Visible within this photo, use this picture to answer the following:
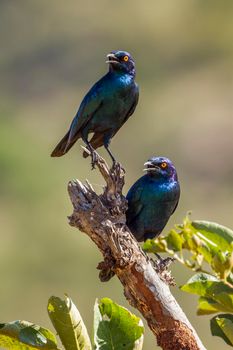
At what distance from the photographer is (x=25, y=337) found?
5.06 metres

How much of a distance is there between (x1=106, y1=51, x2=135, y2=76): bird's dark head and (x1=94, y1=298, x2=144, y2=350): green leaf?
4877mm

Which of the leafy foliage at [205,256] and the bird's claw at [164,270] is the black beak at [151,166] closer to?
the bird's claw at [164,270]

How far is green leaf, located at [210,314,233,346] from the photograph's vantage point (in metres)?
4.80

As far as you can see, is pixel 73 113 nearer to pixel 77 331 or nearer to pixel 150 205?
pixel 150 205

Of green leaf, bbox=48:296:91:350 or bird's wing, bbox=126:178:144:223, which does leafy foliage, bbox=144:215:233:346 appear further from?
bird's wing, bbox=126:178:144:223

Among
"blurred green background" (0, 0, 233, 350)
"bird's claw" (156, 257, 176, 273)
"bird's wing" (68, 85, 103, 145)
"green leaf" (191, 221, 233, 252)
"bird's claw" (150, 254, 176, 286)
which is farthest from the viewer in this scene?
"blurred green background" (0, 0, 233, 350)

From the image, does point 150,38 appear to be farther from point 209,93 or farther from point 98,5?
point 209,93

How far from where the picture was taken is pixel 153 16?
70.8 m

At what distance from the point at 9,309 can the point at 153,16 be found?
3903 centimetres

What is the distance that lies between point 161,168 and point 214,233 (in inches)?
198

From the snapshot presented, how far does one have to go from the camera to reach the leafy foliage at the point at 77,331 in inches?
198

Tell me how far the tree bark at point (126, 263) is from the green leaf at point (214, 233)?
128 centimetres

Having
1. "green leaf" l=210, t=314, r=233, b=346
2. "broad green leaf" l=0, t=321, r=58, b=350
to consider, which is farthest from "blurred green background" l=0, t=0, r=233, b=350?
"green leaf" l=210, t=314, r=233, b=346

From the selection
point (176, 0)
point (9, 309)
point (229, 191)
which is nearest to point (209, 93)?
point (229, 191)
